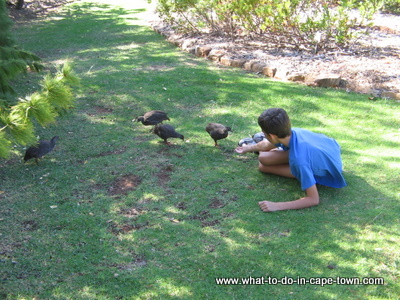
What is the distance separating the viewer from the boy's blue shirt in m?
4.20

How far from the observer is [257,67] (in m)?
8.67

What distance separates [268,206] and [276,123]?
0.85m

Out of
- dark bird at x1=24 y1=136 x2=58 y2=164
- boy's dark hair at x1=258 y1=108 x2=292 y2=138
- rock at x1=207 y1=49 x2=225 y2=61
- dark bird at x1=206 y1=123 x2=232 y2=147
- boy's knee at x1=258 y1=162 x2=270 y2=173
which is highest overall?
boy's dark hair at x1=258 y1=108 x2=292 y2=138

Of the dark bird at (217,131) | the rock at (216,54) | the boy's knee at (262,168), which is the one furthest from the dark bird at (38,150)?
the rock at (216,54)

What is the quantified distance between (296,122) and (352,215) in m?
2.54

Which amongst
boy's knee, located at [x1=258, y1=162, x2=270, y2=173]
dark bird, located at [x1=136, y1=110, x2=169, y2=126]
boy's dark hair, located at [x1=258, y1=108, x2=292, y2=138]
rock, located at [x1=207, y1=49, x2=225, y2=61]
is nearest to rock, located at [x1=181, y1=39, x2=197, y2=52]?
rock, located at [x1=207, y1=49, x2=225, y2=61]

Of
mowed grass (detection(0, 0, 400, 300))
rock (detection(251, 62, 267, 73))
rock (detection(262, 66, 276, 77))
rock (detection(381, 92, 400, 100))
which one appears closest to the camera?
mowed grass (detection(0, 0, 400, 300))

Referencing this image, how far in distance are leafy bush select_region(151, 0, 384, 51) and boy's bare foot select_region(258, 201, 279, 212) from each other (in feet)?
17.6

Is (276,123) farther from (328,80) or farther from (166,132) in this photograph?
(328,80)

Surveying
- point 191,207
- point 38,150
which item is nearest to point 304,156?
point 191,207

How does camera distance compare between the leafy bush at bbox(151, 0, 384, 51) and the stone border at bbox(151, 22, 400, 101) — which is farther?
the leafy bush at bbox(151, 0, 384, 51)

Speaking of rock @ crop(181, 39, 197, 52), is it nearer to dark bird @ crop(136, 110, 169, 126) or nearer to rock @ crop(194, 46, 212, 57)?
rock @ crop(194, 46, 212, 57)

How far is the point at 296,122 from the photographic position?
6430 millimetres

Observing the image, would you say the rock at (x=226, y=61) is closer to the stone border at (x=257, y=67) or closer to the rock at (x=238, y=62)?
the stone border at (x=257, y=67)
